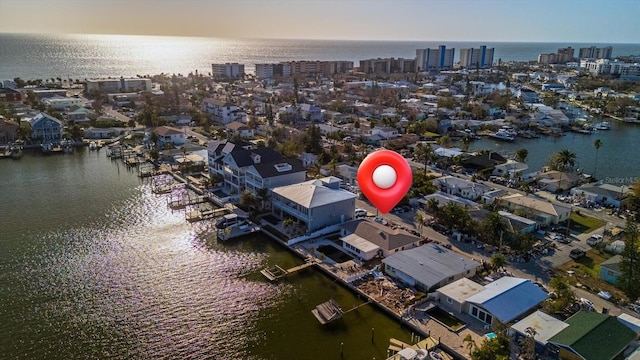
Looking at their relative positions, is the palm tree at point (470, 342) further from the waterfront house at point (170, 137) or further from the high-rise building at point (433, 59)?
the high-rise building at point (433, 59)

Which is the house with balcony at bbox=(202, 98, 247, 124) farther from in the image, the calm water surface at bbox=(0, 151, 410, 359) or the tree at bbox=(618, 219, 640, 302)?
the tree at bbox=(618, 219, 640, 302)

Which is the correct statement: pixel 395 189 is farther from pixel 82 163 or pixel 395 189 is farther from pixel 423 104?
pixel 423 104

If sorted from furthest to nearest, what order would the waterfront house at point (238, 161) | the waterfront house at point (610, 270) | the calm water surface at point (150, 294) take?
the waterfront house at point (238, 161)
the waterfront house at point (610, 270)
the calm water surface at point (150, 294)

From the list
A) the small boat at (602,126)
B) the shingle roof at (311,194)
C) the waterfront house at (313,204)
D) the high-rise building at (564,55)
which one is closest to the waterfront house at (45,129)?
the waterfront house at (313,204)

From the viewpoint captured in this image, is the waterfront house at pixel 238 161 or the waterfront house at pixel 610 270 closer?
the waterfront house at pixel 610 270

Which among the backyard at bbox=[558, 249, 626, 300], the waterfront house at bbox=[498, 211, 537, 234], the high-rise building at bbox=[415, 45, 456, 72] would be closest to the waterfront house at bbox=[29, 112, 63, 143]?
the waterfront house at bbox=[498, 211, 537, 234]

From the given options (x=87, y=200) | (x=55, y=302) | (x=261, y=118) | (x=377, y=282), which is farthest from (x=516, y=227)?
(x=261, y=118)

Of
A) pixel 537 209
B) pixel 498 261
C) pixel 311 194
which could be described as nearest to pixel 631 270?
pixel 498 261
